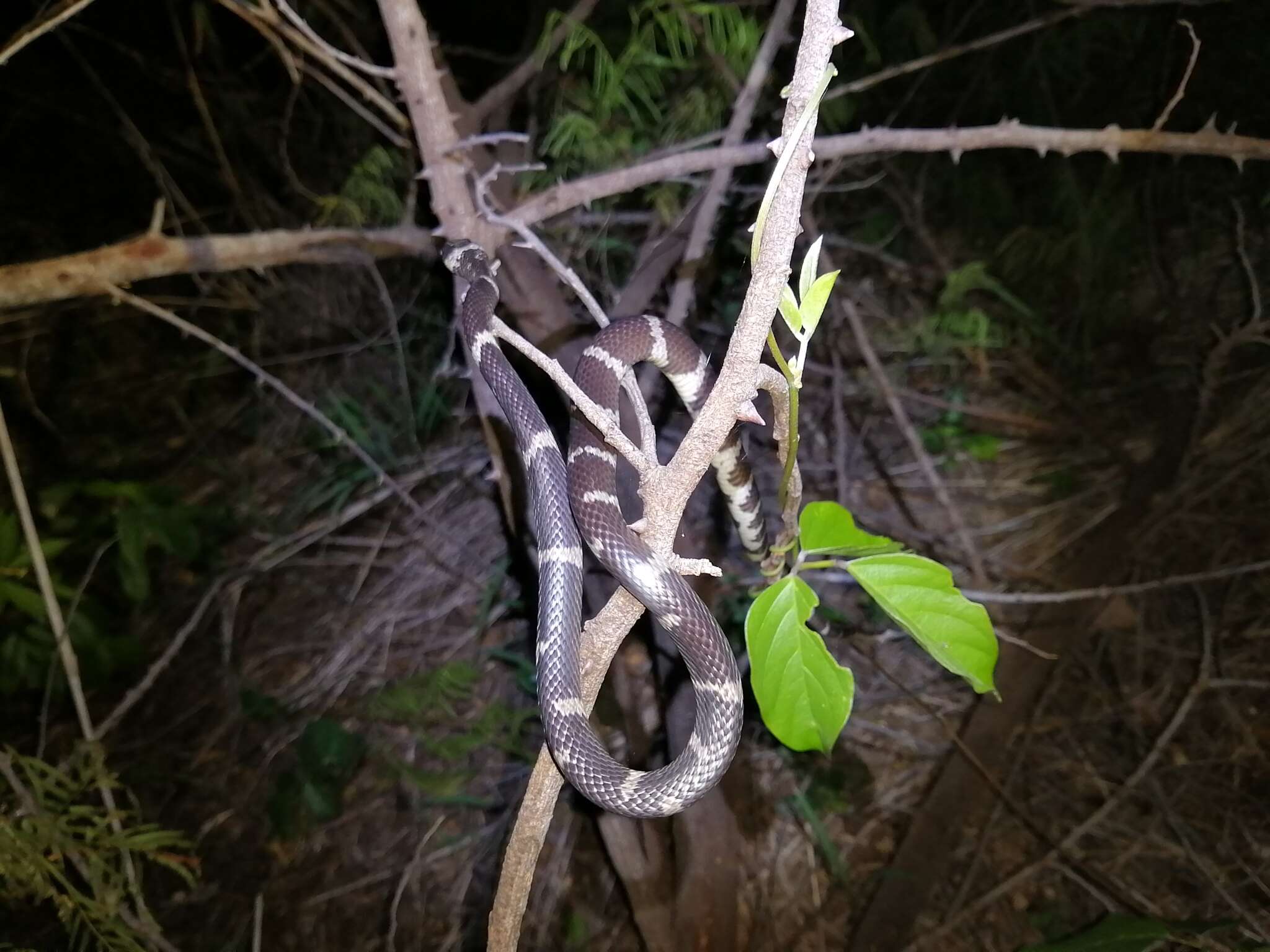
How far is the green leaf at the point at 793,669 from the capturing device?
1.19m

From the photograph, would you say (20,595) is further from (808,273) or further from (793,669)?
(808,273)

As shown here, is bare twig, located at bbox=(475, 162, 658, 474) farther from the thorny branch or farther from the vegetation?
the vegetation

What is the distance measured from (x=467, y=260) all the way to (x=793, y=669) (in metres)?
1.28

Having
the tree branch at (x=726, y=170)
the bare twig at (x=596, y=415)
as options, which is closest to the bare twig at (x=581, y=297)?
the bare twig at (x=596, y=415)

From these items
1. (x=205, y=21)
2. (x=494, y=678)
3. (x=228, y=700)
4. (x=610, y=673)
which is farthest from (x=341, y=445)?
(x=610, y=673)

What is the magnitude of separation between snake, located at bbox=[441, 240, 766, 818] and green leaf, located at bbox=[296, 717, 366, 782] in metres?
1.58

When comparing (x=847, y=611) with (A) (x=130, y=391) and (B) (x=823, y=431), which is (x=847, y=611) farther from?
(A) (x=130, y=391)

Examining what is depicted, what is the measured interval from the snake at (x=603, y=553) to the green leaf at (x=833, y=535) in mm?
226

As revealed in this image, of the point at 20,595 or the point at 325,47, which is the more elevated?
the point at 325,47

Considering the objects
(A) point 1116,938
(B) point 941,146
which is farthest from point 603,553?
(B) point 941,146

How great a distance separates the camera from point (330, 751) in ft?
8.93

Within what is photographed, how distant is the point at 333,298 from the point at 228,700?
2307 mm

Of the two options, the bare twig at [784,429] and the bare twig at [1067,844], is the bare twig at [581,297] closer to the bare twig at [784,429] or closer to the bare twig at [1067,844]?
the bare twig at [784,429]

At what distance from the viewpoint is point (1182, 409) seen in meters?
3.03
